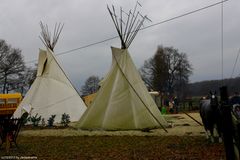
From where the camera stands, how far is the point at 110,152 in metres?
7.96

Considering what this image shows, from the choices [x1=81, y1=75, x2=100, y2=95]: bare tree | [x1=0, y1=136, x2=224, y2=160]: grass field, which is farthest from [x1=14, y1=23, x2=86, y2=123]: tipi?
[x1=81, y1=75, x2=100, y2=95]: bare tree

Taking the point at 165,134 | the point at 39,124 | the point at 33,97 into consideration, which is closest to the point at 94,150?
the point at 165,134

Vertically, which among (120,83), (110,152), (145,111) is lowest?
(110,152)

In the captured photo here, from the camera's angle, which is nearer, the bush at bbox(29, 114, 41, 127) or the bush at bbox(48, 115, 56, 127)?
the bush at bbox(48, 115, 56, 127)

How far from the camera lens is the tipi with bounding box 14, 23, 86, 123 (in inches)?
680

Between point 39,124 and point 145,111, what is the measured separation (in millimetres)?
5709

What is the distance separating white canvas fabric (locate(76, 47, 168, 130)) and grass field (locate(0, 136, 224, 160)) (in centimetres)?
241

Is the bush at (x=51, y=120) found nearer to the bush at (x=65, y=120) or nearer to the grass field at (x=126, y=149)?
the bush at (x=65, y=120)

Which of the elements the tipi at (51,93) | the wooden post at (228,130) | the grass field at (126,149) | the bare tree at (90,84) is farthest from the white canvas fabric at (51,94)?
the bare tree at (90,84)

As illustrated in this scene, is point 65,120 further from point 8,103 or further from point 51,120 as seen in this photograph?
point 8,103

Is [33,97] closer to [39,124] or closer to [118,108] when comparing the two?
[39,124]

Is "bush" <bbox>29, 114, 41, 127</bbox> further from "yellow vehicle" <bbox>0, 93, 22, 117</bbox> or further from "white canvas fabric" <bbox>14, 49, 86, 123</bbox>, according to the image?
"yellow vehicle" <bbox>0, 93, 22, 117</bbox>

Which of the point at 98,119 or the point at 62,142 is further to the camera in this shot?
the point at 98,119

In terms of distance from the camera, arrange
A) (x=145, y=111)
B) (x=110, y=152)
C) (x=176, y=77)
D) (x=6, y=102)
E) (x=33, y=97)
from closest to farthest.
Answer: (x=110, y=152) → (x=145, y=111) → (x=33, y=97) → (x=6, y=102) → (x=176, y=77)
